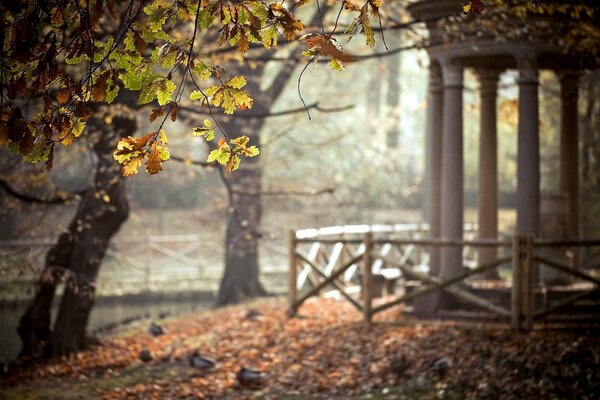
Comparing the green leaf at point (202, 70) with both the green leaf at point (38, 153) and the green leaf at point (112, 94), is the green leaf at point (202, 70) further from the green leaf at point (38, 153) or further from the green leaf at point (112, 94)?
the green leaf at point (38, 153)

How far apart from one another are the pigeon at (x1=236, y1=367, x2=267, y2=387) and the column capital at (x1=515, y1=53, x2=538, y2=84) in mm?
6497

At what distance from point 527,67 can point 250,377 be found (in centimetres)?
676

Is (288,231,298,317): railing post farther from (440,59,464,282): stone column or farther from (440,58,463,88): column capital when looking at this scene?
(440,58,463,88): column capital

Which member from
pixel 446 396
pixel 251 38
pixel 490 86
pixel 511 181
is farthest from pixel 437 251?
pixel 511 181

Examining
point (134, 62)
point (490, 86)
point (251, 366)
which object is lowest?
point (251, 366)

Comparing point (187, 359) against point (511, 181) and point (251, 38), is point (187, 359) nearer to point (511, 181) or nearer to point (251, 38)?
point (251, 38)

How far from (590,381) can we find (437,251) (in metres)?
6.28

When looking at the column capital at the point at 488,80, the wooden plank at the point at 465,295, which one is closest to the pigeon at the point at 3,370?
the wooden plank at the point at 465,295

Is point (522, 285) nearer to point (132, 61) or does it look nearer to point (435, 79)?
point (435, 79)

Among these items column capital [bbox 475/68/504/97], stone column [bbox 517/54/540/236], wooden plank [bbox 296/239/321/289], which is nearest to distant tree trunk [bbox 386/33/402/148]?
wooden plank [bbox 296/239/321/289]

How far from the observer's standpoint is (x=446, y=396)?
29.3ft

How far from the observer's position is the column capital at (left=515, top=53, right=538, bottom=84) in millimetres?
13078

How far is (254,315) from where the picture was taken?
48.5 feet

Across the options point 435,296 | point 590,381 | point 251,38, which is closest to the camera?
point 251,38
